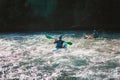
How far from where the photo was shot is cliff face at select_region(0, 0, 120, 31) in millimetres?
24938

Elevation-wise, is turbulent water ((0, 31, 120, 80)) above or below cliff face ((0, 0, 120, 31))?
below

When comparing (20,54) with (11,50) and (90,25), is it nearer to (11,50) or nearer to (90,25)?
(11,50)

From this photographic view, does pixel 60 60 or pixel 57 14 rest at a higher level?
pixel 57 14

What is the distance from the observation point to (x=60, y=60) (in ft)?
42.1

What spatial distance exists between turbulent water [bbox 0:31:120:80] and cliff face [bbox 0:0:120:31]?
7623mm

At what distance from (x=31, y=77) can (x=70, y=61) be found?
285cm

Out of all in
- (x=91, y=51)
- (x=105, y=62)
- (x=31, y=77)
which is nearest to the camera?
(x=31, y=77)

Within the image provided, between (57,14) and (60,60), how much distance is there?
14.0 m

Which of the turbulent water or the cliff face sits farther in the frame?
the cliff face

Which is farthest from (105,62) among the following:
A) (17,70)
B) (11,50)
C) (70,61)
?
(11,50)

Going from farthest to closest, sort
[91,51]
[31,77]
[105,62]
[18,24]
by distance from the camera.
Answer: [18,24]
[91,51]
[105,62]
[31,77]

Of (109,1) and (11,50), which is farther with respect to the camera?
(109,1)

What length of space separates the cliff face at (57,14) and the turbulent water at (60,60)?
7.62 meters

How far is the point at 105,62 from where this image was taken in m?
12.2
